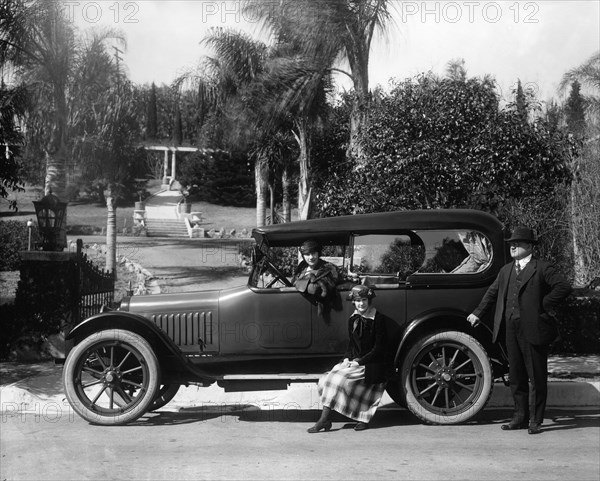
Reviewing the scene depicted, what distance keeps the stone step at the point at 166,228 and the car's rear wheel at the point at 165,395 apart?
4.26 m

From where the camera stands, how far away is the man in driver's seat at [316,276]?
6.59 meters

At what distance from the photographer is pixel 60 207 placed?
36.1ft

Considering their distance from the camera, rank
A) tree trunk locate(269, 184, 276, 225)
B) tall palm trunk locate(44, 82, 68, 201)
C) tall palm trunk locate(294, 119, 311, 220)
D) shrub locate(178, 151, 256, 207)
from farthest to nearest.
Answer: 1. tree trunk locate(269, 184, 276, 225)
2. tall palm trunk locate(294, 119, 311, 220)
3. shrub locate(178, 151, 256, 207)
4. tall palm trunk locate(44, 82, 68, 201)

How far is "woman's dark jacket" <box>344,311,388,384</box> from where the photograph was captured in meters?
6.39

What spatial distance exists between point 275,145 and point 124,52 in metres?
2.90

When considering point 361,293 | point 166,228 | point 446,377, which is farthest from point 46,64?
point 446,377

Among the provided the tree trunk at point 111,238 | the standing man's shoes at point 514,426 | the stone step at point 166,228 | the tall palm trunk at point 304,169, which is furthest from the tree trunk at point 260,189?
the standing man's shoes at point 514,426

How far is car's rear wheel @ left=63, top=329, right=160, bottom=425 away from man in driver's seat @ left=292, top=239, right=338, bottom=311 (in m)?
1.44

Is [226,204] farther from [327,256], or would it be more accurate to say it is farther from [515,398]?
[515,398]

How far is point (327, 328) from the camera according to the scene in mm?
6676

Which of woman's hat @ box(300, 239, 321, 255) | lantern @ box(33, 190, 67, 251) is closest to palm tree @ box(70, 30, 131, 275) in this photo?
lantern @ box(33, 190, 67, 251)

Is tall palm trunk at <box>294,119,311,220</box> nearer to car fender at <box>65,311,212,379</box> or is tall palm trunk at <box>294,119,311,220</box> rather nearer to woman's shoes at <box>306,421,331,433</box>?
car fender at <box>65,311,212,379</box>

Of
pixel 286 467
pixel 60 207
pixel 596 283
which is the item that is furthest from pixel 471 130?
pixel 286 467

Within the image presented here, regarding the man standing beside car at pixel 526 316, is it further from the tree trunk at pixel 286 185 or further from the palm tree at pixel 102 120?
the tree trunk at pixel 286 185
